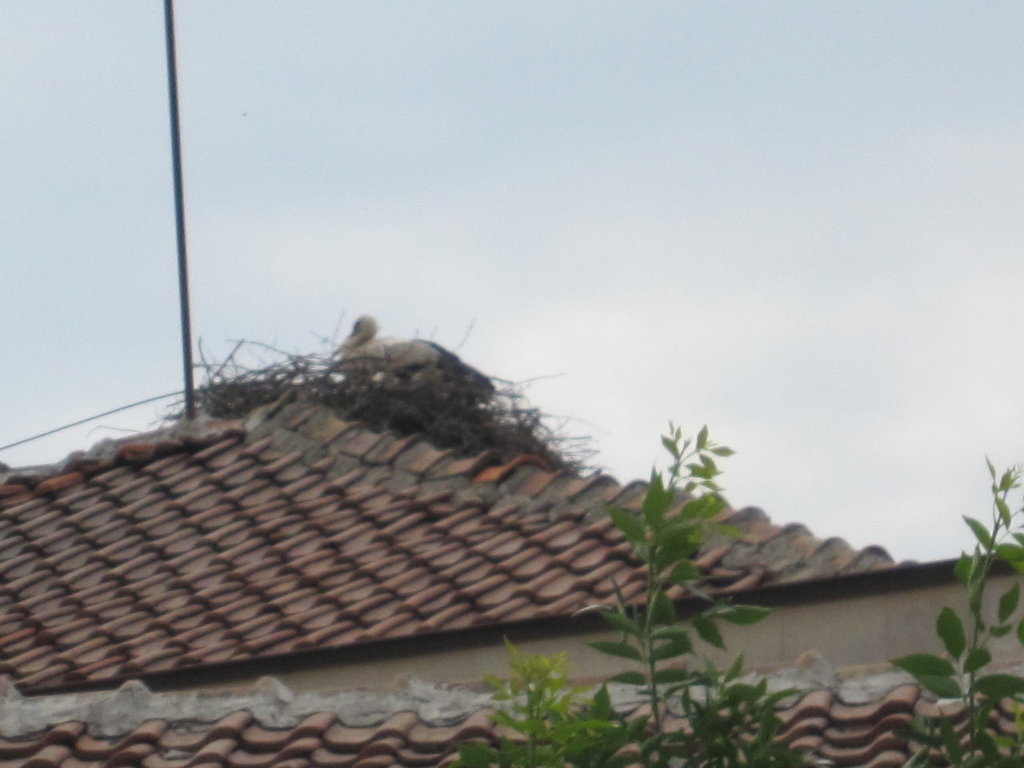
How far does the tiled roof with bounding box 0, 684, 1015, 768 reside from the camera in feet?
16.2

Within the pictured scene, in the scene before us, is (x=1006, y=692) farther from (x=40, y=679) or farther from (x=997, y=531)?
(x=40, y=679)

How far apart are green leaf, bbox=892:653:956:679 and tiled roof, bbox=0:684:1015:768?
231cm

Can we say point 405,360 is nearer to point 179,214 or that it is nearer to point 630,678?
point 179,214

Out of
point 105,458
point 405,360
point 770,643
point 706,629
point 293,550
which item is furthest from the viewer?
point 405,360

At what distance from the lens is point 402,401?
38.1 feet

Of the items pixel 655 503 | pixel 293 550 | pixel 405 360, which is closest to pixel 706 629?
pixel 655 503

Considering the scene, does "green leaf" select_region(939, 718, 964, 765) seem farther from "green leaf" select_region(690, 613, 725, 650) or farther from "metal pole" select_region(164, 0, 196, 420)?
"metal pole" select_region(164, 0, 196, 420)

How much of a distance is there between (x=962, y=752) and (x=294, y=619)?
5.75 metres

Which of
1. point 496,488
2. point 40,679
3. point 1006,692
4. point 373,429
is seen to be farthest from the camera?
point 373,429

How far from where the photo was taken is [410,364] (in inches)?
467

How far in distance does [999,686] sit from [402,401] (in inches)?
363

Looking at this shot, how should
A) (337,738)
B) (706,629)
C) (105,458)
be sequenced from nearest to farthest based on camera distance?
(706,629), (337,738), (105,458)

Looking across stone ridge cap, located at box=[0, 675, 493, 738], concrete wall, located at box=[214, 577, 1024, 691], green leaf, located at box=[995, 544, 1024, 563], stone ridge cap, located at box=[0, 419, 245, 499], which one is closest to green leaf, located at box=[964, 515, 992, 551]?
green leaf, located at box=[995, 544, 1024, 563]

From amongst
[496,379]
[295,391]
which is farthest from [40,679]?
[496,379]
